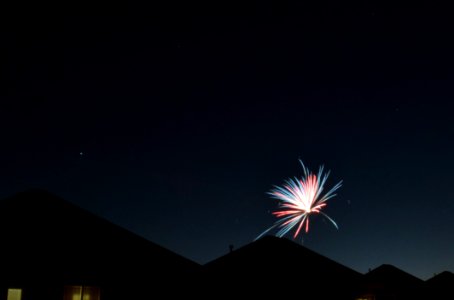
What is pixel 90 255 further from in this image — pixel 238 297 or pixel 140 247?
pixel 238 297

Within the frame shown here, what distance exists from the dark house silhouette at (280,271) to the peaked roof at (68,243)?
3231 mm

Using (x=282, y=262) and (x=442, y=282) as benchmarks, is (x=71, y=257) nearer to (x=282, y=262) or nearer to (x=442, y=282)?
(x=282, y=262)

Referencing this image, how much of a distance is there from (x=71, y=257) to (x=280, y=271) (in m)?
7.03

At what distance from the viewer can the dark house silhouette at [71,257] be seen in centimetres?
1073

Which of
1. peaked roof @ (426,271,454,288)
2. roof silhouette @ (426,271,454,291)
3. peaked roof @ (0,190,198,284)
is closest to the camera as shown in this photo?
peaked roof @ (0,190,198,284)

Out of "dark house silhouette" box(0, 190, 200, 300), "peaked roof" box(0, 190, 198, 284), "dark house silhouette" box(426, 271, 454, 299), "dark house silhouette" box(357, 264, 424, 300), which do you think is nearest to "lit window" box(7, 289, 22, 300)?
"dark house silhouette" box(0, 190, 200, 300)

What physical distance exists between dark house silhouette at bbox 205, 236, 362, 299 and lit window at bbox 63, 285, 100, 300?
176 inches

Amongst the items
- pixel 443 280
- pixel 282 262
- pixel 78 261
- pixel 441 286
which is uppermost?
pixel 443 280

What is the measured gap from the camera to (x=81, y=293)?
11117 millimetres

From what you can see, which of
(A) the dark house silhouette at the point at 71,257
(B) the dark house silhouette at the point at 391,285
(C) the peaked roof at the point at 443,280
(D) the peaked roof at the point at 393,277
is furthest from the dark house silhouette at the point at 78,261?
(C) the peaked roof at the point at 443,280

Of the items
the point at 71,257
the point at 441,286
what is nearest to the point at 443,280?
the point at 441,286

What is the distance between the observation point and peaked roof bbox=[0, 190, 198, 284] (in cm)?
1092

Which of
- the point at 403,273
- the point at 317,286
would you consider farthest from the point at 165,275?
the point at 403,273

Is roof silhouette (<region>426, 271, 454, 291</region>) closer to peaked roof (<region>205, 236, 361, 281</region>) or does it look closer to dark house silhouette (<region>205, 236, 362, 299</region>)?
dark house silhouette (<region>205, 236, 362, 299</region>)
